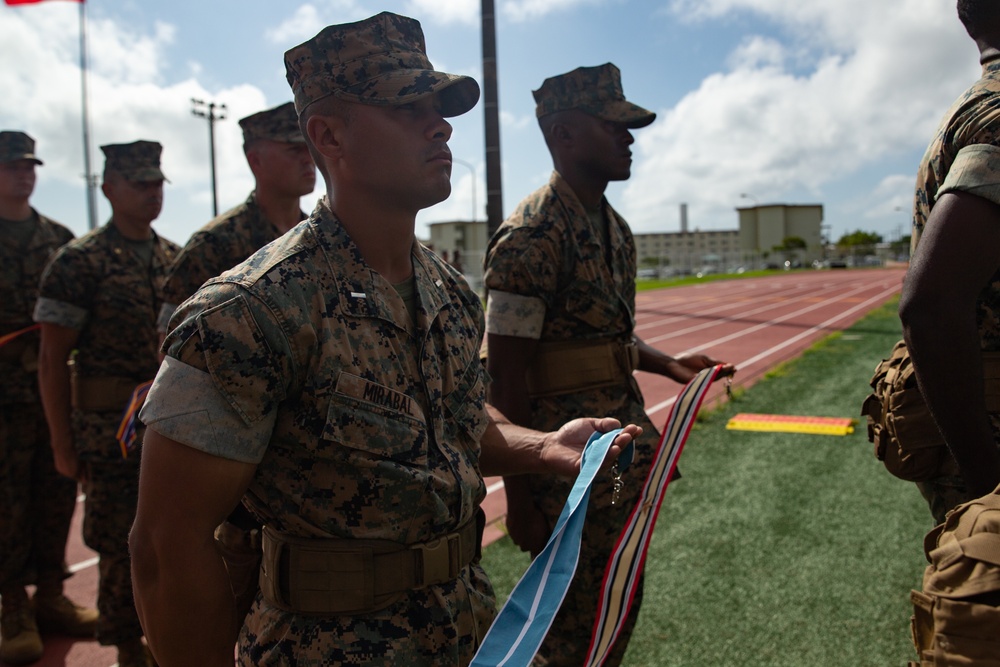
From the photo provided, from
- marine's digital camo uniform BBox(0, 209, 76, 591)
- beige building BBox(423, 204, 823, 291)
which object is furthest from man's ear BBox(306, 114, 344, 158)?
beige building BBox(423, 204, 823, 291)

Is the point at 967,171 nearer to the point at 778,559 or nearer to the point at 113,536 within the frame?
the point at 778,559

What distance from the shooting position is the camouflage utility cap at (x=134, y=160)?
3.77m

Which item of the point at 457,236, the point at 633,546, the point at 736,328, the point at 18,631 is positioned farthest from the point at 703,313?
the point at 457,236

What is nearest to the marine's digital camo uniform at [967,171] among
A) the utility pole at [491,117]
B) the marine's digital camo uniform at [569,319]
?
the marine's digital camo uniform at [569,319]

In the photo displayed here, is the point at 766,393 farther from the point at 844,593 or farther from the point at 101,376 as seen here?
the point at 101,376

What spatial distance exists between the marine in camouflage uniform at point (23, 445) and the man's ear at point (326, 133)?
10.7ft

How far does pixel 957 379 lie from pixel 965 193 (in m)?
0.42

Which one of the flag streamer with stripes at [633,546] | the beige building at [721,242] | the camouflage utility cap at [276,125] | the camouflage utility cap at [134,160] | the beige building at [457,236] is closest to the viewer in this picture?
the flag streamer with stripes at [633,546]

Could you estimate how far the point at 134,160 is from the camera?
3.80 meters

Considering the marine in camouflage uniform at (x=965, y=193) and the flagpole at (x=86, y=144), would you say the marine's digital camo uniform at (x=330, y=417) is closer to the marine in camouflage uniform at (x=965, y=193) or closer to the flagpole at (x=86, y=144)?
the marine in camouflage uniform at (x=965, y=193)

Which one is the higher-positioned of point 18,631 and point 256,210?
point 256,210

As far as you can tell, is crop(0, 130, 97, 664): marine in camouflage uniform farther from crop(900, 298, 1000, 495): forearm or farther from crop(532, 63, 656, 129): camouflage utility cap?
crop(900, 298, 1000, 495): forearm

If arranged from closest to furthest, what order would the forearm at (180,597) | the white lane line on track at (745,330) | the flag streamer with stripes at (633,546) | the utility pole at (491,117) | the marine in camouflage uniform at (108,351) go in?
1. the forearm at (180,597)
2. the flag streamer with stripes at (633,546)
3. the marine in camouflage uniform at (108,351)
4. the utility pole at (491,117)
5. the white lane line on track at (745,330)

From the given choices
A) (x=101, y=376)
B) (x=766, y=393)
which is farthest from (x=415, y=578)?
(x=766, y=393)
